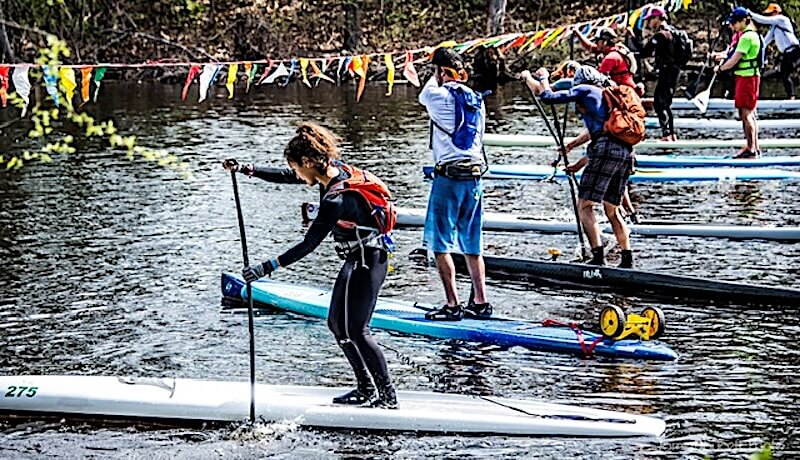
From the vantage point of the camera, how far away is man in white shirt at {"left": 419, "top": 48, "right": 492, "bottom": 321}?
8.25 metres

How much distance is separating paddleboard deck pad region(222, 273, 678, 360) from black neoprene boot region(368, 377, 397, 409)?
62.5 inches

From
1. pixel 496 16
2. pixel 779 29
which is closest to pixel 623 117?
pixel 779 29

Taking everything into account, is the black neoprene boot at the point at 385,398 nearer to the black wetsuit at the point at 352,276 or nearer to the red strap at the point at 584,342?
the black wetsuit at the point at 352,276

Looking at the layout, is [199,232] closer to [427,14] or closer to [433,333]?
[433,333]

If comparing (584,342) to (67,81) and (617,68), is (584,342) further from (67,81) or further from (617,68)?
(617,68)

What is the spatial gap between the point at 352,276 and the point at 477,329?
1916 millimetres

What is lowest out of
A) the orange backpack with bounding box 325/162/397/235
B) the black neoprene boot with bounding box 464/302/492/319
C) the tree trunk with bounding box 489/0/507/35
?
the black neoprene boot with bounding box 464/302/492/319

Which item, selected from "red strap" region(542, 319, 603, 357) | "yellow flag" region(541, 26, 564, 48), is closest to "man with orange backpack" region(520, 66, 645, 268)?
"red strap" region(542, 319, 603, 357)

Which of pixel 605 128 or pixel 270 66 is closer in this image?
pixel 605 128

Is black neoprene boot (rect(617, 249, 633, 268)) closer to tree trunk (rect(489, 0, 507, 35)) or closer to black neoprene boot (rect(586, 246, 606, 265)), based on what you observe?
black neoprene boot (rect(586, 246, 606, 265))

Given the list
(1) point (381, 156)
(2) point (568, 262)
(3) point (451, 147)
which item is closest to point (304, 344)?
(3) point (451, 147)

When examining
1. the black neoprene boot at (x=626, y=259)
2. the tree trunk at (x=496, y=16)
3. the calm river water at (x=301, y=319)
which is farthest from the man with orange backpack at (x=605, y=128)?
the tree trunk at (x=496, y=16)

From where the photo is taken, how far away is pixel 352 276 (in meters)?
6.70

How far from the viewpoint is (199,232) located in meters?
12.6
